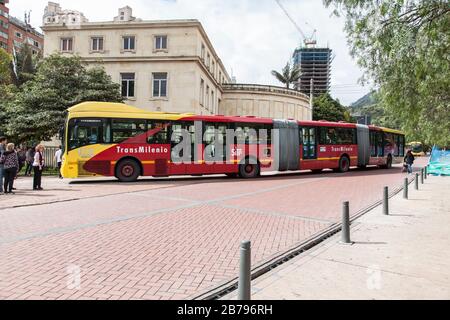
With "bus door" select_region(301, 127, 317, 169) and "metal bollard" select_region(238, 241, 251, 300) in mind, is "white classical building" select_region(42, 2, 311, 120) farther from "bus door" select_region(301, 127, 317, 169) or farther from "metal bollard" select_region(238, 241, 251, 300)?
"metal bollard" select_region(238, 241, 251, 300)

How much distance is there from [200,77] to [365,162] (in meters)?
17.9

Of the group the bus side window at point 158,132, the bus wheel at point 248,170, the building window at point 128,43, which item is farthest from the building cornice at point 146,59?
the bus side window at point 158,132

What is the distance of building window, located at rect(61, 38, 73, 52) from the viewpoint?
114 feet

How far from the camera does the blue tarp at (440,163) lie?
23109 millimetres

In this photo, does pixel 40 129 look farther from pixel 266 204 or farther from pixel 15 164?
pixel 266 204

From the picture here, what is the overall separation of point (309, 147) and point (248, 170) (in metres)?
4.66

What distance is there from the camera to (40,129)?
933 inches

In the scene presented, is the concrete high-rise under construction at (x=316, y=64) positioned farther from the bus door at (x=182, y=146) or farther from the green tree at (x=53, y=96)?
the bus door at (x=182, y=146)

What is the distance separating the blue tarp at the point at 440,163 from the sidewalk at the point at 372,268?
18068 mm

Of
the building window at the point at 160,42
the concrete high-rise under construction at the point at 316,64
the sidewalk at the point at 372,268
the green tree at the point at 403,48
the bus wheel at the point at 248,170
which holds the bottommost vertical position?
the sidewalk at the point at 372,268

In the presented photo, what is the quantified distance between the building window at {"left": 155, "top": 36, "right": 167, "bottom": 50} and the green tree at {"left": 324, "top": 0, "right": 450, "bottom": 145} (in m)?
27.1

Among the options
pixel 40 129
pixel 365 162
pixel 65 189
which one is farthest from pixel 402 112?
pixel 40 129

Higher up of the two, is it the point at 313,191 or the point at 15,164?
the point at 15,164

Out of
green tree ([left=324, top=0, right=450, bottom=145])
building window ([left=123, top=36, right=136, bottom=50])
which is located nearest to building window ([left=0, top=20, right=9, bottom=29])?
building window ([left=123, top=36, right=136, bottom=50])
